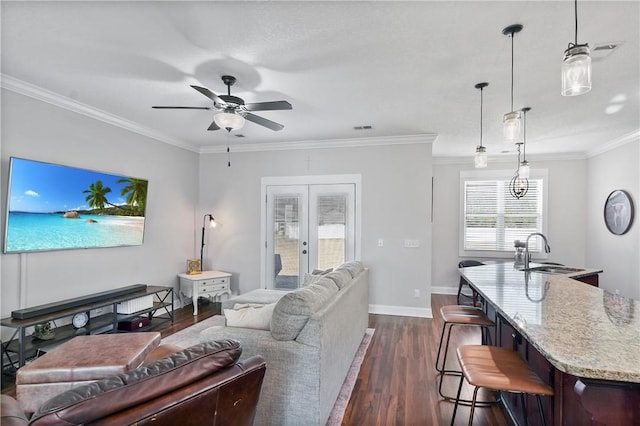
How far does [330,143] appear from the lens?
5.38m

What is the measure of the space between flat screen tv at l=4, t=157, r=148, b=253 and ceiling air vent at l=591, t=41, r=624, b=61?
4.89 metres

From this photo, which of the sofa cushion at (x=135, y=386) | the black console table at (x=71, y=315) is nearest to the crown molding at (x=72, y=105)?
the black console table at (x=71, y=315)

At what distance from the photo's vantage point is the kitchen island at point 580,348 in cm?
120

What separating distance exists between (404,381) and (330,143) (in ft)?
11.9

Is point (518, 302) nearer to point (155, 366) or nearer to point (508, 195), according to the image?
point (155, 366)

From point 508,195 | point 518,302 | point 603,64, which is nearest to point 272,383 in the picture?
point 518,302

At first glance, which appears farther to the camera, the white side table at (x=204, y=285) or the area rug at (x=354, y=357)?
the white side table at (x=204, y=285)

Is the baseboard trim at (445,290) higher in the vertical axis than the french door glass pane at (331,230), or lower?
lower

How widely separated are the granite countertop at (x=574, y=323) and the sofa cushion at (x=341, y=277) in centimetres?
109

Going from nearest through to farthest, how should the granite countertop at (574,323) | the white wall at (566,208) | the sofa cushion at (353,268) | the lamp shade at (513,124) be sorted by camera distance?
the granite countertop at (574,323) → the lamp shade at (513,124) → the sofa cushion at (353,268) → the white wall at (566,208)

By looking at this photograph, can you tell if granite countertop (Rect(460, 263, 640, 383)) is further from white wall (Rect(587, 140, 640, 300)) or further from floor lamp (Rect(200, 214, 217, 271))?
floor lamp (Rect(200, 214, 217, 271))

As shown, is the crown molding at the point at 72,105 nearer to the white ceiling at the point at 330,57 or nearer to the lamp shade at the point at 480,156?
the white ceiling at the point at 330,57

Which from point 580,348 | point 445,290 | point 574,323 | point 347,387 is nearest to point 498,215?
point 445,290

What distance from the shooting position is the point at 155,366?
1.15 meters
